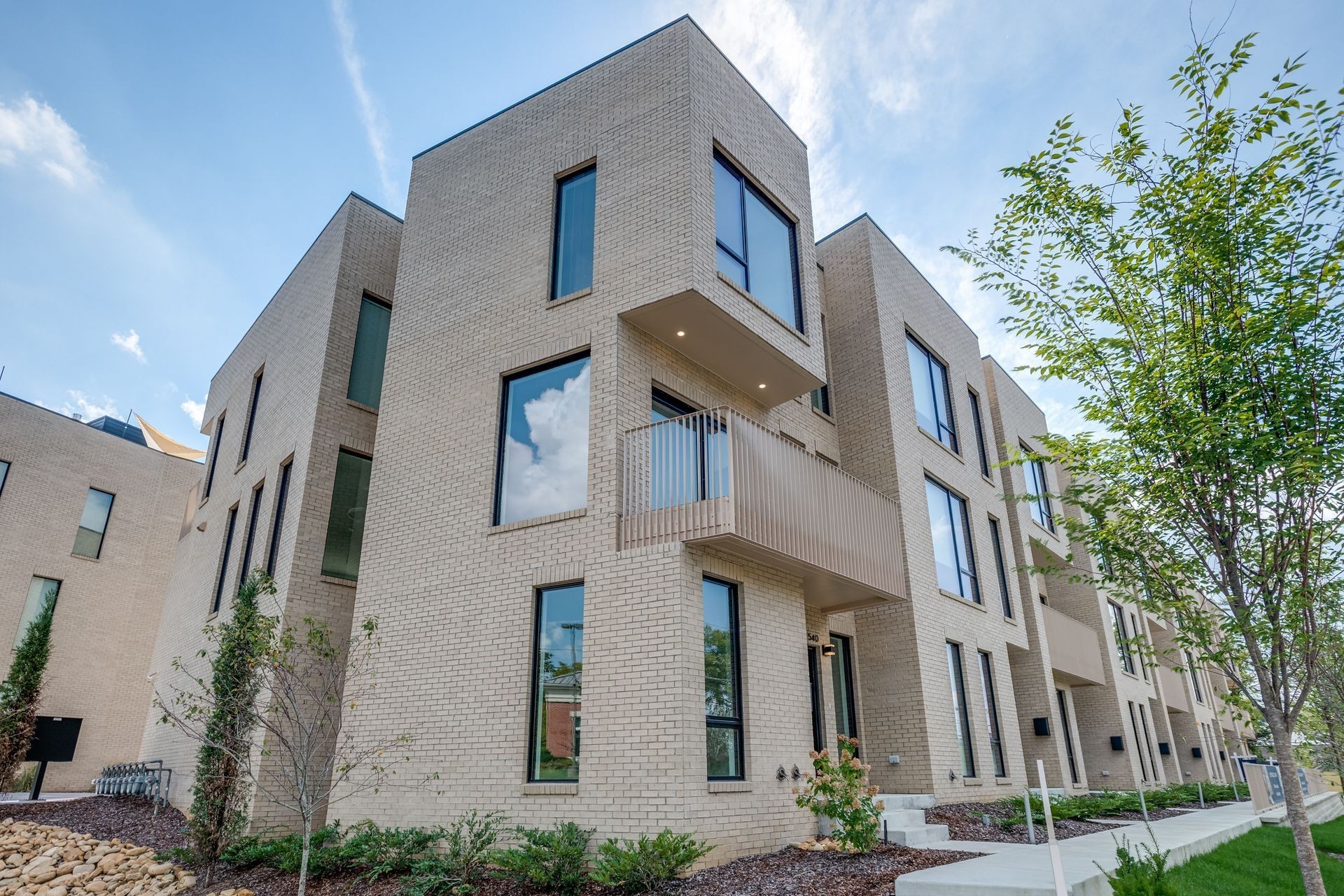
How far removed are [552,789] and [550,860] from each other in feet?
3.46

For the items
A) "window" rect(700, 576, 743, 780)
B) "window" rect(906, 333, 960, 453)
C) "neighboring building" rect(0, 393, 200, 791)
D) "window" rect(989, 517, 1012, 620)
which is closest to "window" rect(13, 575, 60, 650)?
"neighboring building" rect(0, 393, 200, 791)

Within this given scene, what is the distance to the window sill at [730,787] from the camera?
8.45 metres

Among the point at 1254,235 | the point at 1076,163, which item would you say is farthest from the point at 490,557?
the point at 1254,235

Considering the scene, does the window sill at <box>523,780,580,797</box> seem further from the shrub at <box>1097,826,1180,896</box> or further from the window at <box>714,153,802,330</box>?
the window at <box>714,153,802,330</box>

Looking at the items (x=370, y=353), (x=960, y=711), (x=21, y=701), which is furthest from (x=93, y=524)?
(x=960, y=711)

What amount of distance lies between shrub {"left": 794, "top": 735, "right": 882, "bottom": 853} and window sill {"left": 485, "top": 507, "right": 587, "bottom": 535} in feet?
13.8

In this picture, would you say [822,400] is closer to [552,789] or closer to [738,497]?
[738,497]

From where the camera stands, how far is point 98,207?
2177cm

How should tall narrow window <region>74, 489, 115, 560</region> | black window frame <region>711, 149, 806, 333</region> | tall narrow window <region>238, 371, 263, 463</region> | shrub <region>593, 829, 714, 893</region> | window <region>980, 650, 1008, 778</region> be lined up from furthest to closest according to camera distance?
tall narrow window <region>74, 489, 115, 560</region>, tall narrow window <region>238, 371, 263, 463</region>, window <region>980, 650, 1008, 778</region>, black window frame <region>711, 149, 806, 333</region>, shrub <region>593, 829, 714, 893</region>

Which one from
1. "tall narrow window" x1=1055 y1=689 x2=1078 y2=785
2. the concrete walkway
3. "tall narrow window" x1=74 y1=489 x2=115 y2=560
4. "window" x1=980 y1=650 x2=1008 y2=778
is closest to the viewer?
the concrete walkway

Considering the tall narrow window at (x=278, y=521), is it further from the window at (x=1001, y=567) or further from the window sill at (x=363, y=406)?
the window at (x=1001, y=567)

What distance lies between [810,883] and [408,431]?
324 inches

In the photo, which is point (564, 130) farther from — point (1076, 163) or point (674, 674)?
point (674, 674)

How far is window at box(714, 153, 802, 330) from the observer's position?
11.3 m
